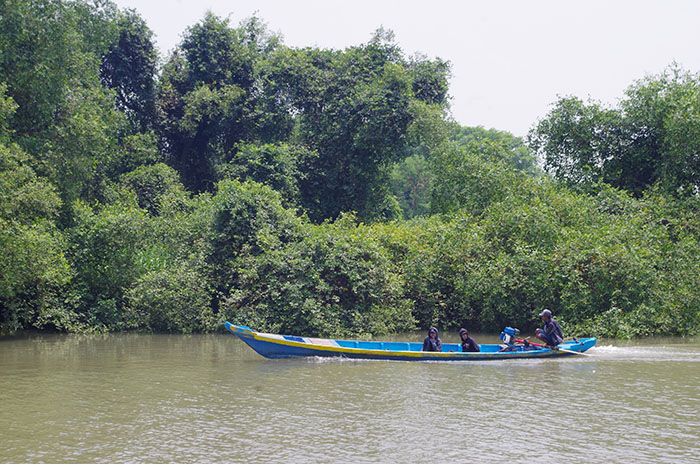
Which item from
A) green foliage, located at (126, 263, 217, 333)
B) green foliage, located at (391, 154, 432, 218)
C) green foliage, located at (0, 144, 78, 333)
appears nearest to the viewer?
green foliage, located at (0, 144, 78, 333)

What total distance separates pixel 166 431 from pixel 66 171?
1568cm

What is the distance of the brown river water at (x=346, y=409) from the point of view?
9117mm

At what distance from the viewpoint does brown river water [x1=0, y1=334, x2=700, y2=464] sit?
9.12 m

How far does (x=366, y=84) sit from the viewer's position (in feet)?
114

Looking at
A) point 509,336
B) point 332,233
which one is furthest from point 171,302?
point 509,336

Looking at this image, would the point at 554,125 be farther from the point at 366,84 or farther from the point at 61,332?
the point at 61,332

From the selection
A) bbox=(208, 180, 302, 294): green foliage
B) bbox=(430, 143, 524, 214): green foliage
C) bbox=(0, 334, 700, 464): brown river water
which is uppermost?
bbox=(430, 143, 524, 214): green foliage

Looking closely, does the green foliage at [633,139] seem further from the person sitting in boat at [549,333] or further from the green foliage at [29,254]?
the green foliage at [29,254]

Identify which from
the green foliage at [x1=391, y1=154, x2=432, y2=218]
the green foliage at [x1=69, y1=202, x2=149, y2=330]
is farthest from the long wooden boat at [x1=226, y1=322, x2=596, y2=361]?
the green foliage at [x1=391, y1=154, x2=432, y2=218]

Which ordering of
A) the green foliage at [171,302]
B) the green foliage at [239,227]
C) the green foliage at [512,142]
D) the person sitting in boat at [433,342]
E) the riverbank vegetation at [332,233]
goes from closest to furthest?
the person sitting in boat at [433,342], the riverbank vegetation at [332,233], the green foliage at [171,302], the green foliage at [239,227], the green foliage at [512,142]

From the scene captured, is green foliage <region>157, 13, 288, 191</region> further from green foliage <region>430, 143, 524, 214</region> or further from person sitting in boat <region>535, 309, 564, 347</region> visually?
person sitting in boat <region>535, 309, 564, 347</region>

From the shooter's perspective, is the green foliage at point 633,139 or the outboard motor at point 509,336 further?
the green foliage at point 633,139

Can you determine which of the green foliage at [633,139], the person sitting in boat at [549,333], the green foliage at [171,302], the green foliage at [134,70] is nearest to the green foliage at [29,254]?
the green foliage at [171,302]

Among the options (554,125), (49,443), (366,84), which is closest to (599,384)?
(49,443)
